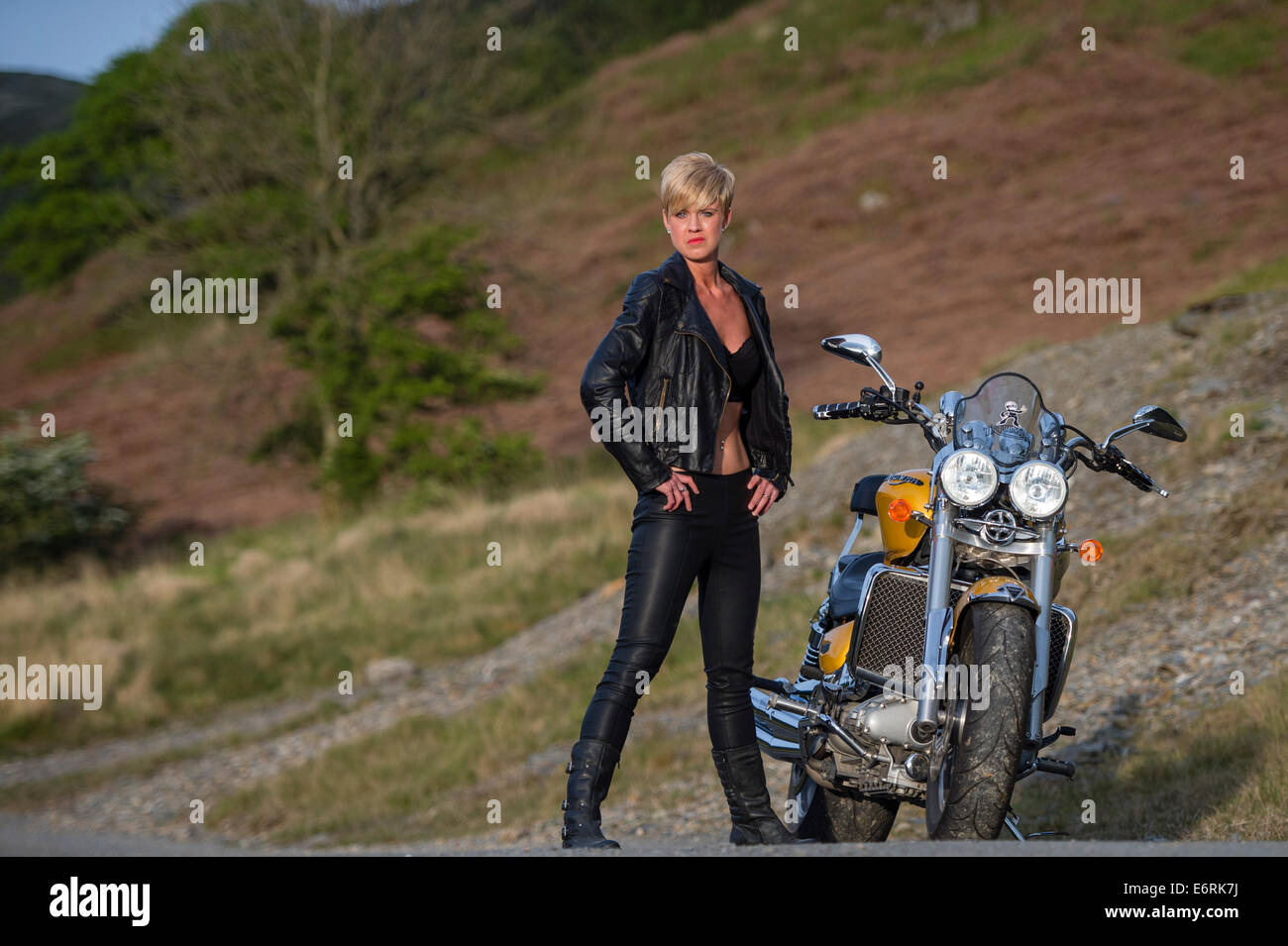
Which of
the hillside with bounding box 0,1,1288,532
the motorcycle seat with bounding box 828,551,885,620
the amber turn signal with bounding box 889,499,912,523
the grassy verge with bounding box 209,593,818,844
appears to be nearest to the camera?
the amber turn signal with bounding box 889,499,912,523

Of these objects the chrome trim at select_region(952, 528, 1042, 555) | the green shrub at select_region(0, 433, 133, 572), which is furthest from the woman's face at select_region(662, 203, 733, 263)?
the green shrub at select_region(0, 433, 133, 572)

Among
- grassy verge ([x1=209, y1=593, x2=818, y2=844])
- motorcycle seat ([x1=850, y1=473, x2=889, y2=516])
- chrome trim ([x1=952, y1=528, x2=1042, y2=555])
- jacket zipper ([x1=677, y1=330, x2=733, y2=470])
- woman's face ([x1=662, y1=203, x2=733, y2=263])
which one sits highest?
woman's face ([x1=662, y1=203, x2=733, y2=263])

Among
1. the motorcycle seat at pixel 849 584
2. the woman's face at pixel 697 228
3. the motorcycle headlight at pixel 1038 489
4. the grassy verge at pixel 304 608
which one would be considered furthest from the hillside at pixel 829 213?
the woman's face at pixel 697 228

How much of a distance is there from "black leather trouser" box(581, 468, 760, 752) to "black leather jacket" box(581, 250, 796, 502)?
4.5 inches

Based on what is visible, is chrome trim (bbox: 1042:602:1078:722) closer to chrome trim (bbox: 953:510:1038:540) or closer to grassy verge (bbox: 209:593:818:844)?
chrome trim (bbox: 953:510:1038:540)

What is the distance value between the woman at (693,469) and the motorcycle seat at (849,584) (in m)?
0.54

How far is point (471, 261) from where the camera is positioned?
23.9 meters

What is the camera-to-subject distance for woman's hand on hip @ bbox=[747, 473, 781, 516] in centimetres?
449

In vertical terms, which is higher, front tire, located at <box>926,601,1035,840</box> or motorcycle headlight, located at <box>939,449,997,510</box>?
motorcycle headlight, located at <box>939,449,997,510</box>

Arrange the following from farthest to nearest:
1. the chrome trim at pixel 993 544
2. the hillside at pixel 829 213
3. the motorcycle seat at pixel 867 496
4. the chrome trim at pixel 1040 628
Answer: the hillside at pixel 829 213 → the motorcycle seat at pixel 867 496 → the chrome trim at pixel 993 544 → the chrome trim at pixel 1040 628

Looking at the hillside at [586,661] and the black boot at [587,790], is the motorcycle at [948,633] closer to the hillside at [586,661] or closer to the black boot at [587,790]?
the black boot at [587,790]

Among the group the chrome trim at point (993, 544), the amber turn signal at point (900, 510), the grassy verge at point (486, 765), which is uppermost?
the amber turn signal at point (900, 510)

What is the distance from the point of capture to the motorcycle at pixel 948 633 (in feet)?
13.1

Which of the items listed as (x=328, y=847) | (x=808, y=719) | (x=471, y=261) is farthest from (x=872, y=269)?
(x=808, y=719)
